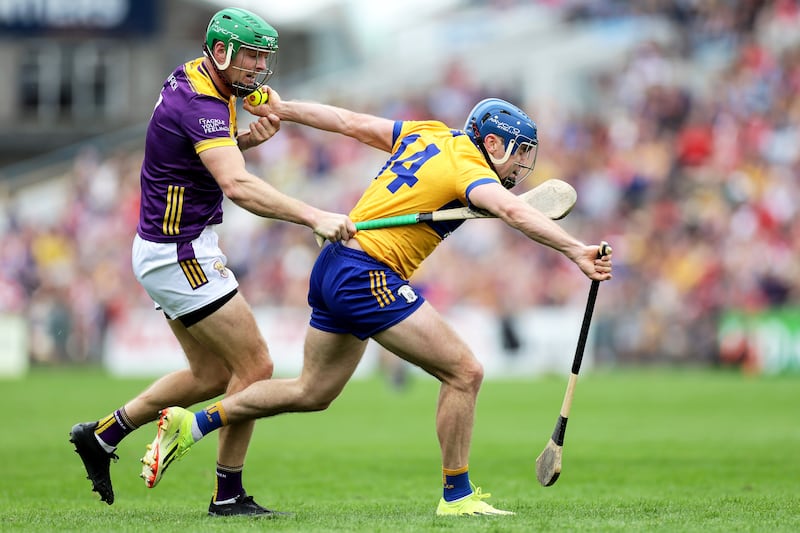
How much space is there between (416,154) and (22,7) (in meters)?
32.4

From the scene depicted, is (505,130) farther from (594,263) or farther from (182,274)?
(182,274)

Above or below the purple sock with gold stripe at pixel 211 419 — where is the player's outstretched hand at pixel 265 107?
above

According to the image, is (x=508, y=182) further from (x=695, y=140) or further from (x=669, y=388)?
(x=695, y=140)

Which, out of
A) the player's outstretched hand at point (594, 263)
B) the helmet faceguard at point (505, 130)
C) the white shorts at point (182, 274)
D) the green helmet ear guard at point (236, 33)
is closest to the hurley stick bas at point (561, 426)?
the player's outstretched hand at point (594, 263)

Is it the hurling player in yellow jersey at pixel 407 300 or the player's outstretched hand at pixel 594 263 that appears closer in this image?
the player's outstretched hand at pixel 594 263

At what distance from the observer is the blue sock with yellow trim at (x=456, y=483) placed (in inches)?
293

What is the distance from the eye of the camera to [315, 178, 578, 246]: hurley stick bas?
7332 mm

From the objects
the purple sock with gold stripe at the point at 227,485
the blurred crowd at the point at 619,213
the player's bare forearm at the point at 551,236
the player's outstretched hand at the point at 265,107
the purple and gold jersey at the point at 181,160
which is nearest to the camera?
the player's bare forearm at the point at 551,236

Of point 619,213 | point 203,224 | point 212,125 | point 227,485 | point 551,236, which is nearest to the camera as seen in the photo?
point 551,236

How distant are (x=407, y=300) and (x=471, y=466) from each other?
392cm

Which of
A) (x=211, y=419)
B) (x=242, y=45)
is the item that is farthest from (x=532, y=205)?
(x=211, y=419)

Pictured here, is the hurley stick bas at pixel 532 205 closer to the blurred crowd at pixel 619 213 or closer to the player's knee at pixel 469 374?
the player's knee at pixel 469 374

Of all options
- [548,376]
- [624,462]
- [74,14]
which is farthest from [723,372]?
[74,14]

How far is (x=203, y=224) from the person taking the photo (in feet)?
25.0
